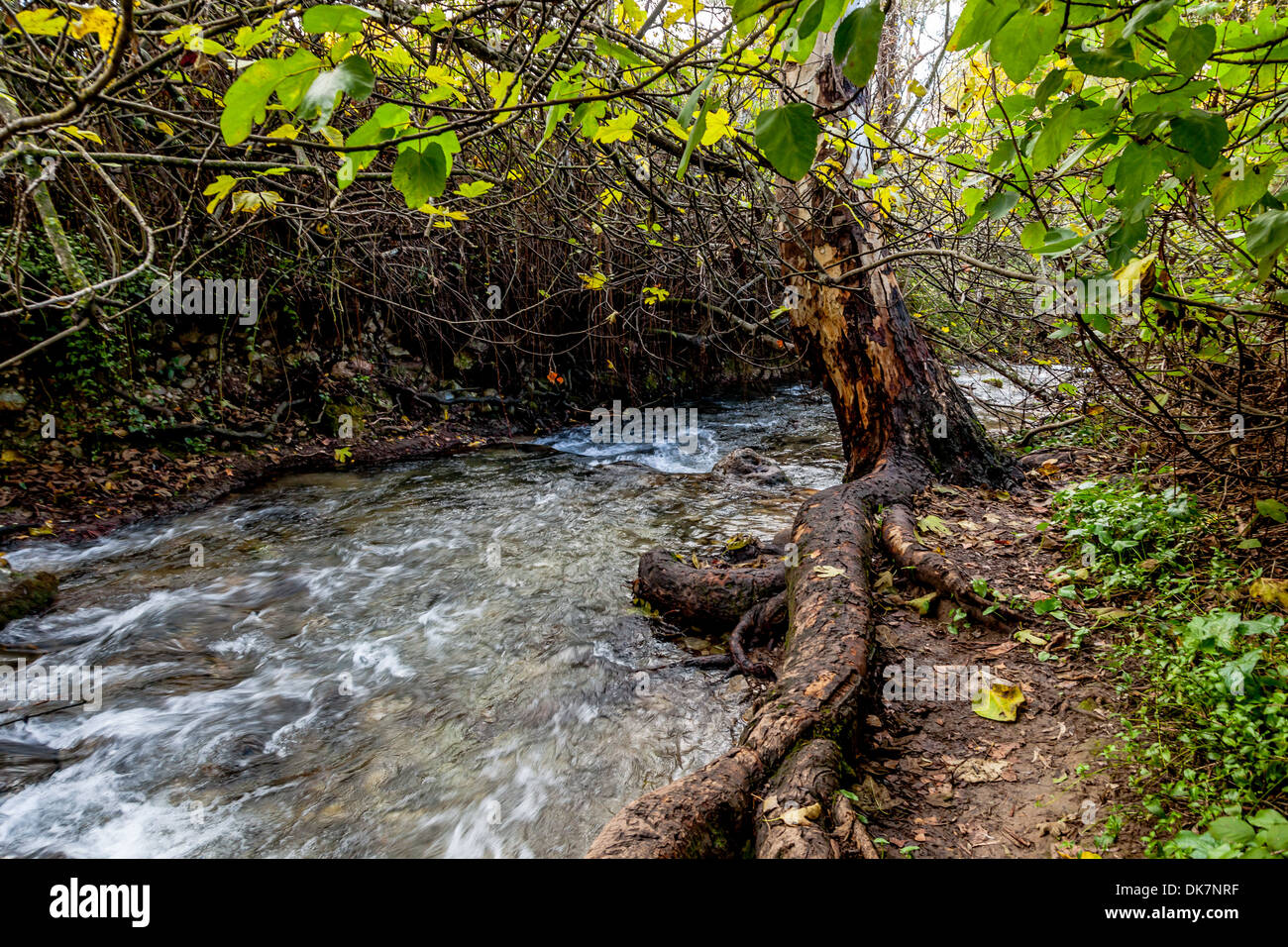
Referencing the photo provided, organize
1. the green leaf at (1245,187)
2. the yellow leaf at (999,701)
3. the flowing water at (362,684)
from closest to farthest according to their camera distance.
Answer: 1. the green leaf at (1245,187)
2. the yellow leaf at (999,701)
3. the flowing water at (362,684)

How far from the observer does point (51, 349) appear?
5.59m

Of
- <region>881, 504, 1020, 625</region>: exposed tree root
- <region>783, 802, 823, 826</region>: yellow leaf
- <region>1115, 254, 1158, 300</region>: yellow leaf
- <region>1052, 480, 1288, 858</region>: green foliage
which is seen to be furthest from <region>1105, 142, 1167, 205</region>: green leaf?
<region>881, 504, 1020, 625</region>: exposed tree root

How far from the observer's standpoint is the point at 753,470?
7023mm

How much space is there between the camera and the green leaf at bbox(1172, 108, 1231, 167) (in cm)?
104

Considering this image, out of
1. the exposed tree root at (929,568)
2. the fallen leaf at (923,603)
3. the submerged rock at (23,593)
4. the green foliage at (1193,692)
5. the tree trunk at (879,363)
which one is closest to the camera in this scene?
the green foliage at (1193,692)

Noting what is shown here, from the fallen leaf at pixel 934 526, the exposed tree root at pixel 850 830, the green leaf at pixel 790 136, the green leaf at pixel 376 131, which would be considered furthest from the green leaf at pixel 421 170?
the fallen leaf at pixel 934 526

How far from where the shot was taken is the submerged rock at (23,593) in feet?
12.5

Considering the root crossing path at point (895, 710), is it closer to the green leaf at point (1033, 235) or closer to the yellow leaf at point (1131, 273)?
the yellow leaf at point (1131, 273)

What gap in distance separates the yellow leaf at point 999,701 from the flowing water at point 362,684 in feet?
3.60

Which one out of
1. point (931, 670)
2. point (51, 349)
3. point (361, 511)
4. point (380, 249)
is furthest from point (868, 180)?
point (51, 349)

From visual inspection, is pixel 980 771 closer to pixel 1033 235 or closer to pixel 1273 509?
pixel 1273 509

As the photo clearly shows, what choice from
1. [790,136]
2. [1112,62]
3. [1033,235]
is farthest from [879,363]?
[790,136]

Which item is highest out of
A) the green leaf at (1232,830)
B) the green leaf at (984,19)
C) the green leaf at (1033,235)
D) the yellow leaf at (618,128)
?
the yellow leaf at (618,128)
